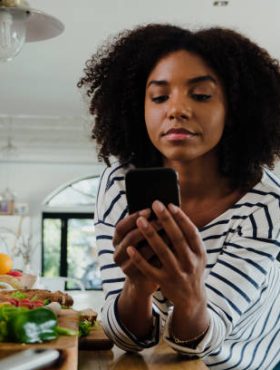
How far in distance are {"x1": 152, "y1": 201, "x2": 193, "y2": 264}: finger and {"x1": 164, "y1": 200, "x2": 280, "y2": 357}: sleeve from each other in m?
0.16

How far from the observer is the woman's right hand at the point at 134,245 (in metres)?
0.79

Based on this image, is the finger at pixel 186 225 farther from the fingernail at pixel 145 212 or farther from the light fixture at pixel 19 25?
the light fixture at pixel 19 25

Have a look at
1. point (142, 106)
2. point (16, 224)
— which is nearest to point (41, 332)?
point (142, 106)

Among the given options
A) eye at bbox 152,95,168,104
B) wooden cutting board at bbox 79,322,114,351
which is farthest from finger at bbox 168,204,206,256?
wooden cutting board at bbox 79,322,114,351

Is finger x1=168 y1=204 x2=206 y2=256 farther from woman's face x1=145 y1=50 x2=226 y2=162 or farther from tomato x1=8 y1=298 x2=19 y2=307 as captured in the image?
tomato x1=8 y1=298 x2=19 y2=307

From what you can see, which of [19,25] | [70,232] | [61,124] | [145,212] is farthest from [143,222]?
[70,232]

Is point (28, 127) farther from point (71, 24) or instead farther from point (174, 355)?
point (174, 355)

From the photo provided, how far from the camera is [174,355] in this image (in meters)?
1.00

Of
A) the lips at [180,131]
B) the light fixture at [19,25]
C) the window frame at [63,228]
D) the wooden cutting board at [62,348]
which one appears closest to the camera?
the wooden cutting board at [62,348]

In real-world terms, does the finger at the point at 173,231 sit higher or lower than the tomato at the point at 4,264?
higher

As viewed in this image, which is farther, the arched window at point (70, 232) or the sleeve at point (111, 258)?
the arched window at point (70, 232)

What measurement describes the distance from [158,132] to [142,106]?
0.17m

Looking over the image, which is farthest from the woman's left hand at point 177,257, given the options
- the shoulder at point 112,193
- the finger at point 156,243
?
the shoulder at point 112,193

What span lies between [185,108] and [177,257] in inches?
10.0
